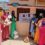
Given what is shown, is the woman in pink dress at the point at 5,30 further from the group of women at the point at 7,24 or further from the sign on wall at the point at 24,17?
the sign on wall at the point at 24,17

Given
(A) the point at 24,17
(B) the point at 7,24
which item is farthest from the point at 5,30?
(A) the point at 24,17

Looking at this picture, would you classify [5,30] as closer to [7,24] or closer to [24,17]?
[7,24]

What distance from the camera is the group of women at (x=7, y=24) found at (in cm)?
170

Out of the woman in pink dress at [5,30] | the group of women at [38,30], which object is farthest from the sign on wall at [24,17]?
the woman in pink dress at [5,30]

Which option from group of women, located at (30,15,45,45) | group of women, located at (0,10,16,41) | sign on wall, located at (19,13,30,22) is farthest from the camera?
sign on wall, located at (19,13,30,22)

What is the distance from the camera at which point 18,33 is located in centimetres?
186

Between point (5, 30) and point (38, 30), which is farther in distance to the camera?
point (5, 30)

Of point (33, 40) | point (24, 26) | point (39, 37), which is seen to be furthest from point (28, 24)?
point (39, 37)

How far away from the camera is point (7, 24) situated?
172 cm

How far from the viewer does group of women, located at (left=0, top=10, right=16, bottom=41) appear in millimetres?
1698

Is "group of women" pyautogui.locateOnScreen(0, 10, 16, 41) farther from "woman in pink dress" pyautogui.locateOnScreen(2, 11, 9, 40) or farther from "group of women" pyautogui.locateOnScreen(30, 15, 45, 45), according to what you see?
"group of women" pyautogui.locateOnScreen(30, 15, 45, 45)

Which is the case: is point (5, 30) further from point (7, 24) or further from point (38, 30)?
point (38, 30)

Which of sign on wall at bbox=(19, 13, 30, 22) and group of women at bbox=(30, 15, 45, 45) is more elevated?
sign on wall at bbox=(19, 13, 30, 22)

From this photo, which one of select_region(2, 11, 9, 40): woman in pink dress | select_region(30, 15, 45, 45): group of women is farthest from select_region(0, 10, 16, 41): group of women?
select_region(30, 15, 45, 45): group of women
